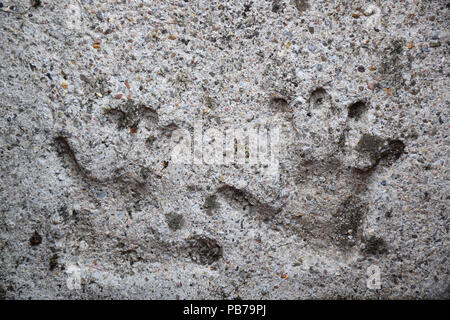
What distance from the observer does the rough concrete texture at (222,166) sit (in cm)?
113

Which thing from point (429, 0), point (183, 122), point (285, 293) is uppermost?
point (429, 0)

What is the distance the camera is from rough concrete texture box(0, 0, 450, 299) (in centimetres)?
113

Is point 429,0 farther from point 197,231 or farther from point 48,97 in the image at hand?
point 48,97

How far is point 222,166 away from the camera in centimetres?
118

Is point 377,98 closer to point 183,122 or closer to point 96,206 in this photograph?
point 183,122

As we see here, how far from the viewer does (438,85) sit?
114 cm

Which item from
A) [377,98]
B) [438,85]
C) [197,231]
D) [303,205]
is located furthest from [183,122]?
[438,85]

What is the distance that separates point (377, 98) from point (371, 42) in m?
0.16

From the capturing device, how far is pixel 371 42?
1134mm

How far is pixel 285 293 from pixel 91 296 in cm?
59

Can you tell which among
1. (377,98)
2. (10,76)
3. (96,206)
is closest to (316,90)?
(377,98)

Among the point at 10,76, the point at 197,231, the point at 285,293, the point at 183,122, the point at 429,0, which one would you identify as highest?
the point at 429,0

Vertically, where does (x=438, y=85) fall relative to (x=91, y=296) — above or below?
above

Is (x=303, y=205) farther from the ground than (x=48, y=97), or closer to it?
closer to it
